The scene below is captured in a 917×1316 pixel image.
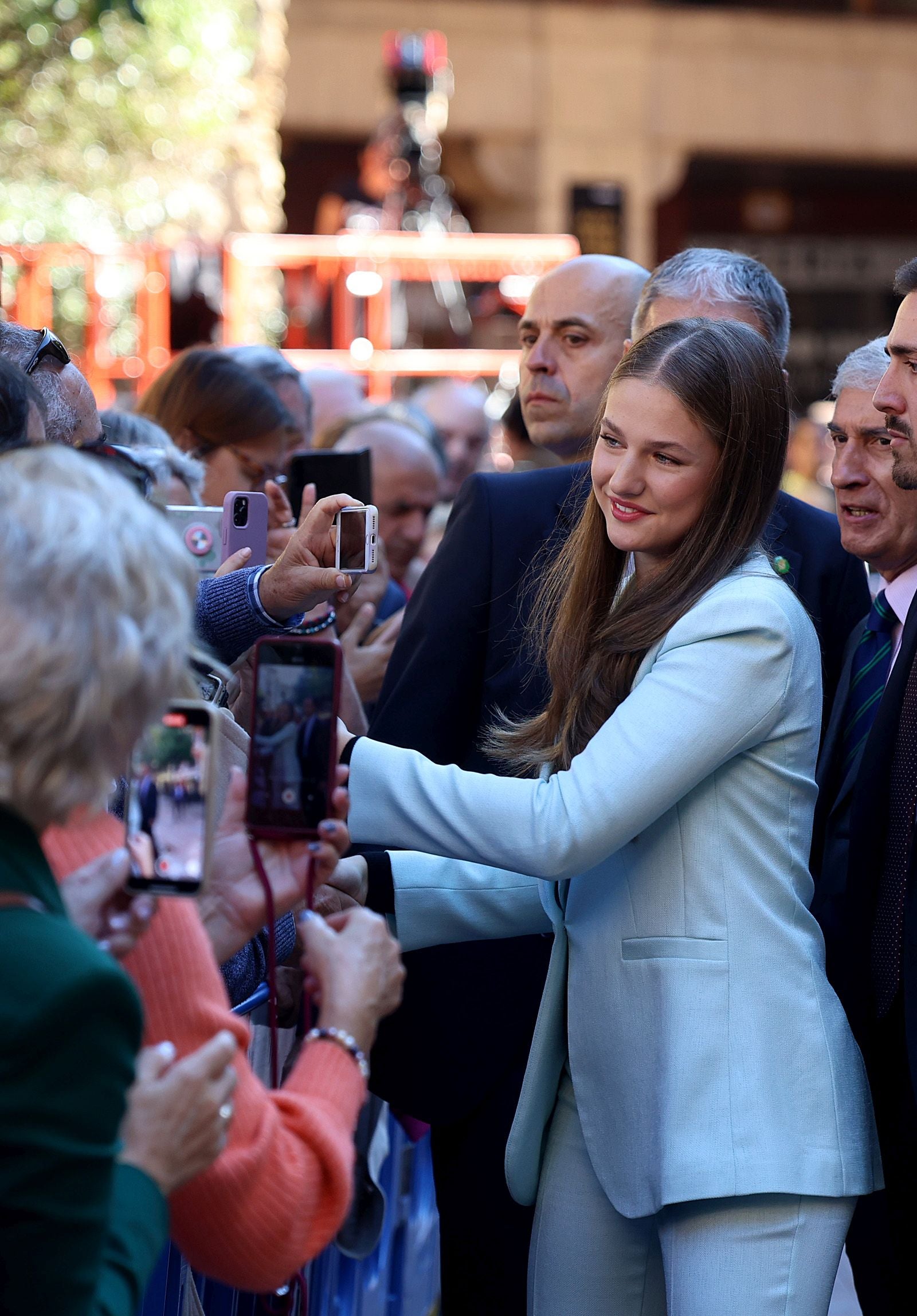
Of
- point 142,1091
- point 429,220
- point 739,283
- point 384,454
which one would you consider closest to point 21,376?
point 142,1091

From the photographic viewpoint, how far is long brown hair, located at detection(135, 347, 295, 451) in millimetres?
3412

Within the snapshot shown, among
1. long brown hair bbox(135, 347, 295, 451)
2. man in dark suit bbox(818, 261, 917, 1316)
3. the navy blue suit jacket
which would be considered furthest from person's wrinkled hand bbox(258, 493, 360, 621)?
long brown hair bbox(135, 347, 295, 451)

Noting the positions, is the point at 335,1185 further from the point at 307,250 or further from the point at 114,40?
the point at 307,250

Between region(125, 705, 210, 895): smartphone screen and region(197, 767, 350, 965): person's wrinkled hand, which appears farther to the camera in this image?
region(197, 767, 350, 965): person's wrinkled hand

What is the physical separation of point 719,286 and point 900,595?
0.65 meters

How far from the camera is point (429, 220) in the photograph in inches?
448

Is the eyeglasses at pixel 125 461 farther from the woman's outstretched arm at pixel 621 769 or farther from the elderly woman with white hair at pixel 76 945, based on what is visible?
the elderly woman with white hair at pixel 76 945

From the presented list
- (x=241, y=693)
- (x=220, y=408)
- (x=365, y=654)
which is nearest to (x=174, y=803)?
(x=241, y=693)

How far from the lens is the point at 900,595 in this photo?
9.35 feet

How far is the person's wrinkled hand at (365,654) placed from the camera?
328 centimetres

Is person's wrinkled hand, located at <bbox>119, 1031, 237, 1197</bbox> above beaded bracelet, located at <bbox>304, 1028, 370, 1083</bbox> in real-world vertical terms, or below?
above

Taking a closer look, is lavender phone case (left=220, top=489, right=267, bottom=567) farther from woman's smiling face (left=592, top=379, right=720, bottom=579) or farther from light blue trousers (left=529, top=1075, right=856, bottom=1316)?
light blue trousers (left=529, top=1075, right=856, bottom=1316)

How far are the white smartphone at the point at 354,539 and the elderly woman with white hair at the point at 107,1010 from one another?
743 mm

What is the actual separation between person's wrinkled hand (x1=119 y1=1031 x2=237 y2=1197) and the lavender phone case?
1.29 metres
